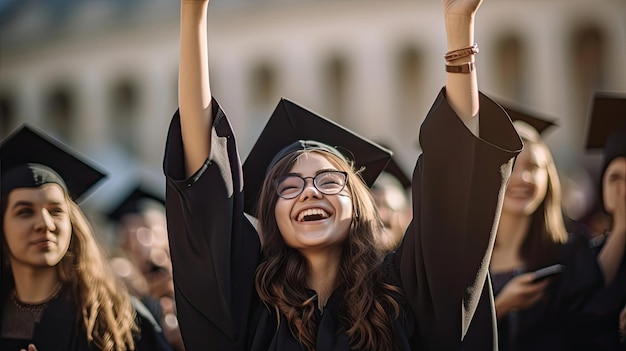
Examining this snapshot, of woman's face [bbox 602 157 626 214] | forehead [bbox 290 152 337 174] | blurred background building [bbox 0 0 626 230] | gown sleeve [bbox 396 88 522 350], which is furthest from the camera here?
blurred background building [bbox 0 0 626 230]

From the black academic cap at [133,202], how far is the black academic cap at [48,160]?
2.87 meters

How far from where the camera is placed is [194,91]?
3.01m

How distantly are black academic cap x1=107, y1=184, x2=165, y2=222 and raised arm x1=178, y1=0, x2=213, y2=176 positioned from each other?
420 cm

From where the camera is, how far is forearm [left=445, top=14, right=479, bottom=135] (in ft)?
9.40

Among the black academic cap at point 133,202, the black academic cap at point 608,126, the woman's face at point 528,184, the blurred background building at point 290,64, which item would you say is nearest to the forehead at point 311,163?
the woman's face at point 528,184

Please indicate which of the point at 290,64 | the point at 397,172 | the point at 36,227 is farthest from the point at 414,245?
the point at 290,64

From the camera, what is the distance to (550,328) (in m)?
4.22

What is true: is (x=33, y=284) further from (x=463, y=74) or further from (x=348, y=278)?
(x=463, y=74)

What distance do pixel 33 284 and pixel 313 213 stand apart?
4.56ft

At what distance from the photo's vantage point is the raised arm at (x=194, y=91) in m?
3.00

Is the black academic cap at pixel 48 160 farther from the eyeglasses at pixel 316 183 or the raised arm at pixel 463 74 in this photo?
the raised arm at pixel 463 74

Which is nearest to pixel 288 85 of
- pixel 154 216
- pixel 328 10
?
pixel 328 10

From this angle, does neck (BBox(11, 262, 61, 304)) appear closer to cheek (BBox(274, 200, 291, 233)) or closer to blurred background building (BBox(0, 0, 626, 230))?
cheek (BBox(274, 200, 291, 233))

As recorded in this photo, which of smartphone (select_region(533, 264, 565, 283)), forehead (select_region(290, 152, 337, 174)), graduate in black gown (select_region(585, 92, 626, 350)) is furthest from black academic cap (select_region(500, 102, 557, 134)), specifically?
forehead (select_region(290, 152, 337, 174))
